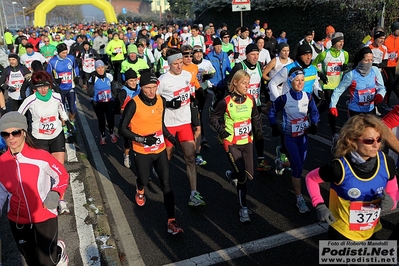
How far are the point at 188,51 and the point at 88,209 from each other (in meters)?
3.37

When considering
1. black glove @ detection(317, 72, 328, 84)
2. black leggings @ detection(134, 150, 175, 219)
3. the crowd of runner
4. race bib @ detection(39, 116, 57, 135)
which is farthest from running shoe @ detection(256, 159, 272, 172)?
race bib @ detection(39, 116, 57, 135)

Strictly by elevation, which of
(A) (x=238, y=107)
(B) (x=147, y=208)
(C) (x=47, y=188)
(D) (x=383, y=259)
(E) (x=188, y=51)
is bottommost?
(B) (x=147, y=208)

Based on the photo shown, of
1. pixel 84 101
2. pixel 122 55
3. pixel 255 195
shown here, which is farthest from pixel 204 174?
pixel 122 55

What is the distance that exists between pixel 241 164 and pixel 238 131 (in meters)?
0.43

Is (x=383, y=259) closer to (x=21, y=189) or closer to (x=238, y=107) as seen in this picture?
(x=238, y=107)

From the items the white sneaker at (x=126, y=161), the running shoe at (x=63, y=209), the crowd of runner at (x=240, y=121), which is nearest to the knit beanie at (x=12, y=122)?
the crowd of runner at (x=240, y=121)

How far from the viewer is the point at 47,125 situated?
236 inches

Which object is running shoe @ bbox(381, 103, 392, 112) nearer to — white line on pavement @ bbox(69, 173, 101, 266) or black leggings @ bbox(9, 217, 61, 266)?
white line on pavement @ bbox(69, 173, 101, 266)

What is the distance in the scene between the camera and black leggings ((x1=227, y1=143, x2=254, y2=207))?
524 centimetres

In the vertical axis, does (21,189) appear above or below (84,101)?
above

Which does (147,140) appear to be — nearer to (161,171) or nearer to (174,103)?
(161,171)

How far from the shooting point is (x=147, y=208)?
585cm

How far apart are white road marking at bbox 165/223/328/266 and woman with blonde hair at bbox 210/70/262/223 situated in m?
0.52

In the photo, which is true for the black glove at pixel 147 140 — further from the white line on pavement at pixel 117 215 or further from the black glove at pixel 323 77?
the black glove at pixel 323 77
